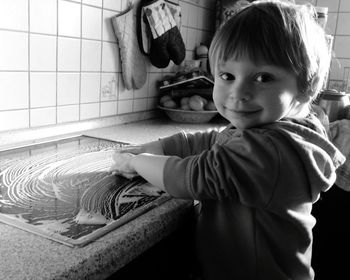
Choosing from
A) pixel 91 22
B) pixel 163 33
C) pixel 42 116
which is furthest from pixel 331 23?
pixel 42 116

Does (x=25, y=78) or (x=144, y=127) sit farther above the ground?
(x=25, y=78)

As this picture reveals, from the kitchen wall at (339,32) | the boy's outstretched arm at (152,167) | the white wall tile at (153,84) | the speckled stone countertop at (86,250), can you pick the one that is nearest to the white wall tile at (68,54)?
the white wall tile at (153,84)

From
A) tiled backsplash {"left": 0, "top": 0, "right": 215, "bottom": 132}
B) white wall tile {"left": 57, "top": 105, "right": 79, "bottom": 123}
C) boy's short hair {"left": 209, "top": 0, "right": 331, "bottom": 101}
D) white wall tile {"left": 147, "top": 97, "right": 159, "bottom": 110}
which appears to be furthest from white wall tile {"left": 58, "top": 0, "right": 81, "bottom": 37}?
boy's short hair {"left": 209, "top": 0, "right": 331, "bottom": 101}

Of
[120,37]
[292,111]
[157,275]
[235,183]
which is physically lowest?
[157,275]

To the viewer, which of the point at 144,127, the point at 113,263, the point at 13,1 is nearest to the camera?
the point at 113,263

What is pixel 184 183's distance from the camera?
0.64 m

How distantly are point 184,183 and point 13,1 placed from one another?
0.67 metres

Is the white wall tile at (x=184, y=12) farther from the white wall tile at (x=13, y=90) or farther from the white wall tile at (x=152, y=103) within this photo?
the white wall tile at (x=13, y=90)

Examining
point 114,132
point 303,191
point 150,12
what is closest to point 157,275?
point 303,191

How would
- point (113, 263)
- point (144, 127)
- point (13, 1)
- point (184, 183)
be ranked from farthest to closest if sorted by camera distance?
point (144, 127)
point (13, 1)
point (184, 183)
point (113, 263)

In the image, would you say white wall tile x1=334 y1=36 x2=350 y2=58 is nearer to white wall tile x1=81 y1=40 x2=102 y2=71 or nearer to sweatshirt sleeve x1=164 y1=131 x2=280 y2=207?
white wall tile x1=81 y1=40 x2=102 y2=71

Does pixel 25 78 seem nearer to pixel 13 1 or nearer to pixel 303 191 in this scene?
pixel 13 1

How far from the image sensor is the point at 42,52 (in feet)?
3.51

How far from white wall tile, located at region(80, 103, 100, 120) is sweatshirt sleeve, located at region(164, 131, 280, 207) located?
70 cm
